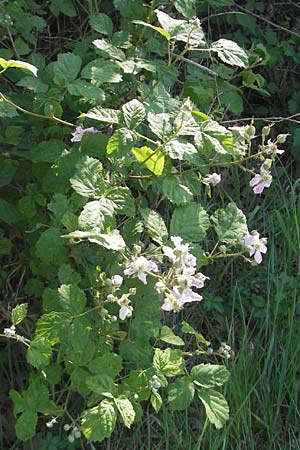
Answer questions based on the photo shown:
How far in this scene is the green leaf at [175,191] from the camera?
1826 millimetres

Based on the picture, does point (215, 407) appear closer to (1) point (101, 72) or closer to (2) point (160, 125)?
(2) point (160, 125)

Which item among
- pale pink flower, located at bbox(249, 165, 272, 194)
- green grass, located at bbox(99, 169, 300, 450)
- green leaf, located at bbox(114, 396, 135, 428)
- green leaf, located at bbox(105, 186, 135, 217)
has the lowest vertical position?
green grass, located at bbox(99, 169, 300, 450)

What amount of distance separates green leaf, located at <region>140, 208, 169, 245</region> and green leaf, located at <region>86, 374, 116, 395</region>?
33 centimetres

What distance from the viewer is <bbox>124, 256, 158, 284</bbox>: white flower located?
1.66m

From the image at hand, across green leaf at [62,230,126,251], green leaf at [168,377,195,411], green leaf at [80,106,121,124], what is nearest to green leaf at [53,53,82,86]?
green leaf at [80,106,121,124]

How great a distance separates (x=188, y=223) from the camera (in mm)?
1908

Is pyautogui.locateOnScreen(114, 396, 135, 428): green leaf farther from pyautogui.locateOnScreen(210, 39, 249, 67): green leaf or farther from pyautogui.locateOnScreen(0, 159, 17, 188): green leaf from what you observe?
pyautogui.locateOnScreen(210, 39, 249, 67): green leaf

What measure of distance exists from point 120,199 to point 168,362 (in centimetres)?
43

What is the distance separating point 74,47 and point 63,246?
0.70m

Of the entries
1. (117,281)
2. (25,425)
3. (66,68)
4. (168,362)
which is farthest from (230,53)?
(25,425)

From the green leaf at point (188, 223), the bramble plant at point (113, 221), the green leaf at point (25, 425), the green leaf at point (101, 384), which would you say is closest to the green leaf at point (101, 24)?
the bramble plant at point (113, 221)

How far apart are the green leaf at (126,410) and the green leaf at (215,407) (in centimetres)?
24

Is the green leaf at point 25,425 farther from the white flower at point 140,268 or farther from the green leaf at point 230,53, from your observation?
the green leaf at point 230,53

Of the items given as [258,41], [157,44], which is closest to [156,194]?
[157,44]
